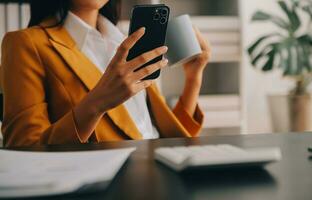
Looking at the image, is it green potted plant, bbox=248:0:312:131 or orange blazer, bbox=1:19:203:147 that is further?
green potted plant, bbox=248:0:312:131

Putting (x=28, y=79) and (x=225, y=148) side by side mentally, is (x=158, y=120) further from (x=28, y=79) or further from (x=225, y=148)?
(x=225, y=148)

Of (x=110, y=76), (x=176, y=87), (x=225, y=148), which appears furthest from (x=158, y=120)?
(x=176, y=87)

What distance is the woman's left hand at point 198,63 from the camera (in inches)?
46.3

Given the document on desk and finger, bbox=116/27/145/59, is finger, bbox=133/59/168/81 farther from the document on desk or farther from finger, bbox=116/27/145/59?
the document on desk

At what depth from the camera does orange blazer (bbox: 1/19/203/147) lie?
979mm

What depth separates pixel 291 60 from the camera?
238 centimetres

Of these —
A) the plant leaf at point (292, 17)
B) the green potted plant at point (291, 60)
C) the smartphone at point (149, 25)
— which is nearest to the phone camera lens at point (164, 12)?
the smartphone at point (149, 25)

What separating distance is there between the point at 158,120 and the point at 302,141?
17.8 inches

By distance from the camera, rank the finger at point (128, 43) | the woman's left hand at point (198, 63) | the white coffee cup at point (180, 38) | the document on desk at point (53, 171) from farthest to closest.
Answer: the woman's left hand at point (198, 63) < the white coffee cup at point (180, 38) < the finger at point (128, 43) < the document on desk at point (53, 171)

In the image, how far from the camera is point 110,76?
84 cm

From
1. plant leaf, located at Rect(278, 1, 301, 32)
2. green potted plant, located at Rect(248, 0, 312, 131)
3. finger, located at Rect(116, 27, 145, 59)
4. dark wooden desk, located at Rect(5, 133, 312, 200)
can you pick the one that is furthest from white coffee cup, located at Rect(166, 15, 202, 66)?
plant leaf, located at Rect(278, 1, 301, 32)

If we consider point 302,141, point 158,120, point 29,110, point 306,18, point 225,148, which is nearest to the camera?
point 225,148

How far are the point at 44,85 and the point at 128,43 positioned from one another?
1.00 feet

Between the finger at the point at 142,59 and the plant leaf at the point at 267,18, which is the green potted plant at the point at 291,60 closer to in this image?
the plant leaf at the point at 267,18
